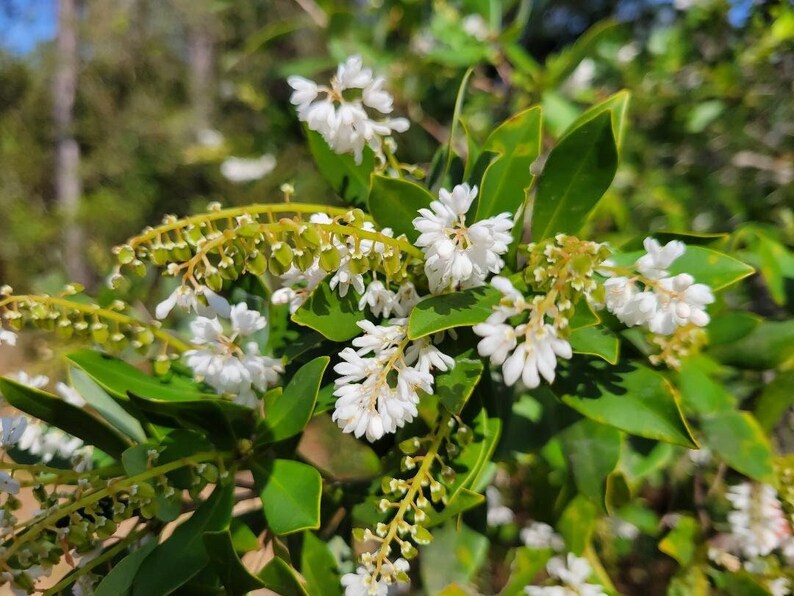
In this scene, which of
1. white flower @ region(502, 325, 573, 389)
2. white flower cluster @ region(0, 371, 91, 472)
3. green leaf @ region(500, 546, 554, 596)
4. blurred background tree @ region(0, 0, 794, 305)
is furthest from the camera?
blurred background tree @ region(0, 0, 794, 305)

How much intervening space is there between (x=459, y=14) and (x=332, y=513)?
1.74 metres

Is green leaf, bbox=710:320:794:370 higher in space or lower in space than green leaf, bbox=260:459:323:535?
lower

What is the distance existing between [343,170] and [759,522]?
106 centimetres

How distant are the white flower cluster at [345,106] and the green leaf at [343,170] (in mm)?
56

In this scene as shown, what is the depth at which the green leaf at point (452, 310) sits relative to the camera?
0.63 metres

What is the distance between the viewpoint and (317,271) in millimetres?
743

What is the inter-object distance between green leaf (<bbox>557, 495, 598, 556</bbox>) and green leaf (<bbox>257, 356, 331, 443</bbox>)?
0.67 meters

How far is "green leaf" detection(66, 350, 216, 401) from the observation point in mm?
801

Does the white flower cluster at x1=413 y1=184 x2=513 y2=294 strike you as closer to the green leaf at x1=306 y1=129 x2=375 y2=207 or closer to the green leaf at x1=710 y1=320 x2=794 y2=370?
the green leaf at x1=306 y1=129 x2=375 y2=207

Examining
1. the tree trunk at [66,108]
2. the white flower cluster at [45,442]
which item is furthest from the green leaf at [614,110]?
the tree trunk at [66,108]

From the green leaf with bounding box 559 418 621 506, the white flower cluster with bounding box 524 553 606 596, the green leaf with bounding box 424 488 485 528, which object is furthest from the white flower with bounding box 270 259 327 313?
the white flower cluster with bounding box 524 553 606 596

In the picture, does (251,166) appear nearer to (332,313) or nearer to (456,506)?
(332,313)

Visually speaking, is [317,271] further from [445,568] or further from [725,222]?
[725,222]

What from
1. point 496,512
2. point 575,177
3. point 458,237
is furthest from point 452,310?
point 496,512
